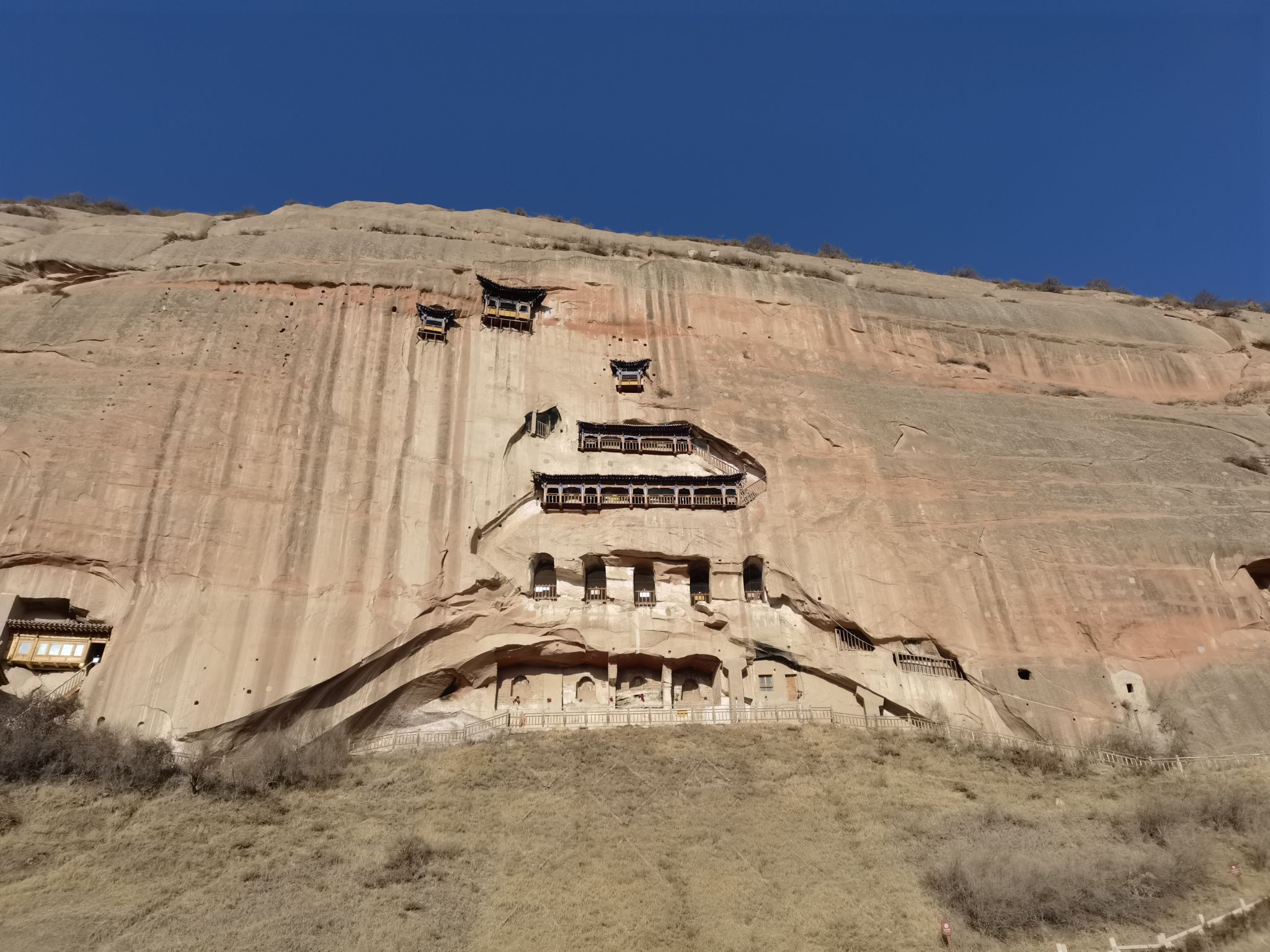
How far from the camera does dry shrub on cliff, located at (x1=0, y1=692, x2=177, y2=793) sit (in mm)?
16125

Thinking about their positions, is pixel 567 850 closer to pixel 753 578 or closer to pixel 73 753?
pixel 73 753

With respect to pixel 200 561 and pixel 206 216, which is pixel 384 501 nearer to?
pixel 200 561

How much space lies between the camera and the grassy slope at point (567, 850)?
12125 mm

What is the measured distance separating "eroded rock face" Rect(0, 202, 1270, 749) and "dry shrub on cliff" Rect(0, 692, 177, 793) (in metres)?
0.88

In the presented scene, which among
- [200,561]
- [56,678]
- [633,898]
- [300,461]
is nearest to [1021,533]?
[633,898]

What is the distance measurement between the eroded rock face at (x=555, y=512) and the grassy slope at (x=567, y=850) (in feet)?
10.4

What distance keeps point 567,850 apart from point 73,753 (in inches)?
421

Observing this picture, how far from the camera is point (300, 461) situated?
22.3 metres

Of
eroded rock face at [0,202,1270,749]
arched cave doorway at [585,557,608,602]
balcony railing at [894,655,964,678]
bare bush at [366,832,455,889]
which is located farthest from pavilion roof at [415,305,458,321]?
balcony railing at [894,655,964,678]

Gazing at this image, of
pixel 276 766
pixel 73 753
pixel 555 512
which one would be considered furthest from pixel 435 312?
pixel 73 753

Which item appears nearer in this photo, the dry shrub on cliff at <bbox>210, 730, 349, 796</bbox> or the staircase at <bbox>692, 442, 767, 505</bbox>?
the dry shrub on cliff at <bbox>210, 730, 349, 796</bbox>

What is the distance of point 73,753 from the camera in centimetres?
1652

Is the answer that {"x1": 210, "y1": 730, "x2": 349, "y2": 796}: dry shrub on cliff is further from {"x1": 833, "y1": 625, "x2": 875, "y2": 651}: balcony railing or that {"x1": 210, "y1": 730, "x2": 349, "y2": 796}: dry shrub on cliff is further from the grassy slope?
{"x1": 833, "y1": 625, "x2": 875, "y2": 651}: balcony railing

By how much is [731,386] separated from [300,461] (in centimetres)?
1438
